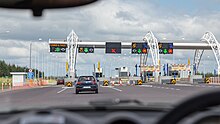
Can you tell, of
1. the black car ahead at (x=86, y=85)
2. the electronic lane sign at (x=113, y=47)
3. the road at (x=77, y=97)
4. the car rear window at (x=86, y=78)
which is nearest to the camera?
the road at (x=77, y=97)

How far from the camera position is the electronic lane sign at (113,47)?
8625 cm

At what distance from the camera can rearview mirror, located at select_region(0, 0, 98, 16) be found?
409cm

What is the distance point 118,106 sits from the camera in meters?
4.70

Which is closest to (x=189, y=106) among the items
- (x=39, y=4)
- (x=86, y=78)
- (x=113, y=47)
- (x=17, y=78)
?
(x=39, y=4)

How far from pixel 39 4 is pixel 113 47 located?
82147 millimetres

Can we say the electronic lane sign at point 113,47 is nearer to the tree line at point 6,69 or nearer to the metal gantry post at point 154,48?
the metal gantry post at point 154,48

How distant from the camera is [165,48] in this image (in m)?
92.4

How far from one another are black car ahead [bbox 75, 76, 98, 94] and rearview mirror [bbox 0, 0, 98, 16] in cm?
3637

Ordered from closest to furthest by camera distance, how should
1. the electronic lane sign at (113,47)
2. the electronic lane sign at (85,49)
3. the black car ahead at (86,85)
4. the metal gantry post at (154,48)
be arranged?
the black car ahead at (86,85)
the electronic lane sign at (85,49)
the electronic lane sign at (113,47)
the metal gantry post at (154,48)

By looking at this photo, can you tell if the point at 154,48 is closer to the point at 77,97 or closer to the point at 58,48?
the point at 58,48

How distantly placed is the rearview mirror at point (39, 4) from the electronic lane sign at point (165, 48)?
8461 cm

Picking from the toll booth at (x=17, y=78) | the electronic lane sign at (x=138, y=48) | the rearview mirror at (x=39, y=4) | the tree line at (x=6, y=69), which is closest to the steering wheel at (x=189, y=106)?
the rearview mirror at (x=39, y=4)

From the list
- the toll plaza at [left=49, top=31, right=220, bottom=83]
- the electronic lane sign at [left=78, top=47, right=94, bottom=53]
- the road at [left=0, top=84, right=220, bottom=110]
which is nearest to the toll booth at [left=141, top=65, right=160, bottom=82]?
the toll plaza at [left=49, top=31, right=220, bottom=83]

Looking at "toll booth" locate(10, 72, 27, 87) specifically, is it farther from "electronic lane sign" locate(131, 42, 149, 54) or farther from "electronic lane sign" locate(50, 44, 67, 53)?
"electronic lane sign" locate(131, 42, 149, 54)
